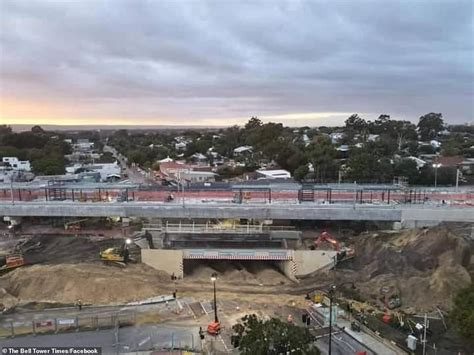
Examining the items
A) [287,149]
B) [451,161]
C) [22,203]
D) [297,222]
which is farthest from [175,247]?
[451,161]

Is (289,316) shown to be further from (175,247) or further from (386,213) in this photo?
(386,213)

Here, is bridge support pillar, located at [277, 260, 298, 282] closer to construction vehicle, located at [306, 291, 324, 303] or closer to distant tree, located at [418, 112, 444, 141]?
construction vehicle, located at [306, 291, 324, 303]

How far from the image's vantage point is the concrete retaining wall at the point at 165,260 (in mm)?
35844

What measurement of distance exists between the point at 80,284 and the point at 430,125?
12861 cm

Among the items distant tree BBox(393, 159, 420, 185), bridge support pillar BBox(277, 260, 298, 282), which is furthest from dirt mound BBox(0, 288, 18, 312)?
distant tree BBox(393, 159, 420, 185)

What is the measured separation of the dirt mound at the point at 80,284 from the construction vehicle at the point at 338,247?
13804 mm

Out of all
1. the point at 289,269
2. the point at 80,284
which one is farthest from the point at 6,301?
the point at 289,269

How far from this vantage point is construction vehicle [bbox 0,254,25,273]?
35875 mm

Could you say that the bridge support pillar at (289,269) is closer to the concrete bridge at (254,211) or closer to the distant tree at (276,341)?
the concrete bridge at (254,211)

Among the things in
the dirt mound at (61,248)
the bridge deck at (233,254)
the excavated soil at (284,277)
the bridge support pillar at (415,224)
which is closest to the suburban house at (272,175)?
the bridge support pillar at (415,224)

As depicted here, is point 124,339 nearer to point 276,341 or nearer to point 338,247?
point 276,341

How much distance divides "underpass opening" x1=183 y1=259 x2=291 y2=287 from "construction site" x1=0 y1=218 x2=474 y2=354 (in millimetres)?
90

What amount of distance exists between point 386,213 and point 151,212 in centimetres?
2289

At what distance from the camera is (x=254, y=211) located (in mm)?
42000
